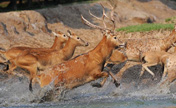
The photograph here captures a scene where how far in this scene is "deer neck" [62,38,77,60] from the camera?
1340 cm

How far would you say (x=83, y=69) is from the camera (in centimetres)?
1174

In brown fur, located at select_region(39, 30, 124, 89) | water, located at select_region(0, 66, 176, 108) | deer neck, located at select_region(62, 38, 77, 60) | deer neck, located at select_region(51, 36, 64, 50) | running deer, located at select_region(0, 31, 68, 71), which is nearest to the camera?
water, located at select_region(0, 66, 176, 108)

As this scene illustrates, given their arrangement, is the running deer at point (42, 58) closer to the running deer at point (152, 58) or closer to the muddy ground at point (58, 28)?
the muddy ground at point (58, 28)

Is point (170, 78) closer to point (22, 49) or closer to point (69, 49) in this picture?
point (69, 49)

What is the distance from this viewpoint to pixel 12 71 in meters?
13.7

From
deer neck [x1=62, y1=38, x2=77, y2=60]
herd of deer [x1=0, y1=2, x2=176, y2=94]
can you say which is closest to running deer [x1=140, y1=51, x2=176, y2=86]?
herd of deer [x1=0, y1=2, x2=176, y2=94]

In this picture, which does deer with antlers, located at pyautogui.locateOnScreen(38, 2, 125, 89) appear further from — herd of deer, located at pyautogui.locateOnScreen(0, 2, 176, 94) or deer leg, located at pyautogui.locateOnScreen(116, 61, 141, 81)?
deer leg, located at pyautogui.locateOnScreen(116, 61, 141, 81)

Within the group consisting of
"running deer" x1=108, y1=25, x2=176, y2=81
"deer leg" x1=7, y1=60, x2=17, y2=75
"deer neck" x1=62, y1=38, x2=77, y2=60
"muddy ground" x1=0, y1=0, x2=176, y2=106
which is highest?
"deer neck" x1=62, y1=38, x2=77, y2=60

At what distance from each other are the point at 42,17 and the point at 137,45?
7.35 meters

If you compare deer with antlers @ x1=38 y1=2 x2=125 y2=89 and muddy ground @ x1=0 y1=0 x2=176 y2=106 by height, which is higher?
deer with antlers @ x1=38 y1=2 x2=125 y2=89

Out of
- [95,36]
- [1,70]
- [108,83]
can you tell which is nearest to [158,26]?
[95,36]

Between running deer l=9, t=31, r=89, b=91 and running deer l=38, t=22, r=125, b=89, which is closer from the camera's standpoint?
running deer l=38, t=22, r=125, b=89

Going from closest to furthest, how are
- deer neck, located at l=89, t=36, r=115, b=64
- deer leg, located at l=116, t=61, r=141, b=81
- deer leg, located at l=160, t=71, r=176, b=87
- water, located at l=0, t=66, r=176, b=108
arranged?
water, located at l=0, t=66, r=176, b=108 → deer neck, located at l=89, t=36, r=115, b=64 → deer leg, located at l=160, t=71, r=176, b=87 → deer leg, located at l=116, t=61, r=141, b=81

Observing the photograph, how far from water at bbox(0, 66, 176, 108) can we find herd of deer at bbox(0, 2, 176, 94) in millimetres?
342
